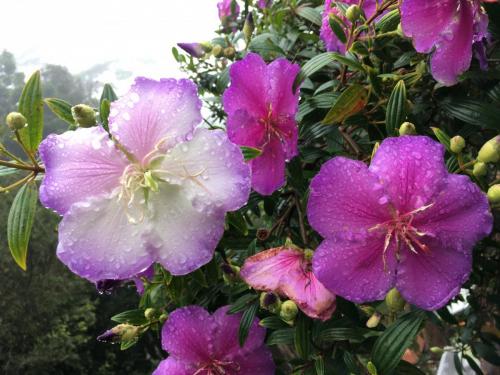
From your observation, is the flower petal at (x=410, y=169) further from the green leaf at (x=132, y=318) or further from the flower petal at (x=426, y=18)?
the green leaf at (x=132, y=318)

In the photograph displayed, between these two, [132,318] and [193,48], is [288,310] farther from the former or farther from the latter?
[193,48]

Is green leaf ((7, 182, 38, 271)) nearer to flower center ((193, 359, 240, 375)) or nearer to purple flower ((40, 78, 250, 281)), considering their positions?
purple flower ((40, 78, 250, 281))

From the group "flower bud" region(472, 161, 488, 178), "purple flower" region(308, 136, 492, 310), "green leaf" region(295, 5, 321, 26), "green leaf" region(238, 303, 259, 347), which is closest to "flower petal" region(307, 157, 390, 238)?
"purple flower" region(308, 136, 492, 310)

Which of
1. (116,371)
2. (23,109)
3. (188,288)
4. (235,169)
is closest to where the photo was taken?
(235,169)

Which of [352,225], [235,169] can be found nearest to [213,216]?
[235,169]

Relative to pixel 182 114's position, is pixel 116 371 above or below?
below

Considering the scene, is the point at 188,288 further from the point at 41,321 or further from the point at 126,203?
the point at 41,321
